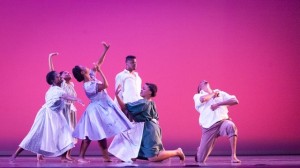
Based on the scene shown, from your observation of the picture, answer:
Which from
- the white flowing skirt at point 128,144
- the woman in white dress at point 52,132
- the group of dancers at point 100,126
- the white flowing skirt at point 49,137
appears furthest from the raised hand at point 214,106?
the white flowing skirt at point 49,137

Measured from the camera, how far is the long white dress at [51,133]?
604cm

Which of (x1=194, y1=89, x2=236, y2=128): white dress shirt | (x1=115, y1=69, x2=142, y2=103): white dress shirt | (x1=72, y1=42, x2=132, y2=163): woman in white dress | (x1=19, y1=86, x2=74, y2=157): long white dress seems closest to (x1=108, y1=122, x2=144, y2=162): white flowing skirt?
(x1=72, y1=42, x2=132, y2=163): woman in white dress

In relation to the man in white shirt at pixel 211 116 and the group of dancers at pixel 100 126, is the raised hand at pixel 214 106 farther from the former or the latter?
the group of dancers at pixel 100 126

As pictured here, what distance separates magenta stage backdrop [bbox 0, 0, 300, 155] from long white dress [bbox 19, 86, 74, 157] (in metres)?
1.66

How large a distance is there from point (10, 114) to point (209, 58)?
338 cm

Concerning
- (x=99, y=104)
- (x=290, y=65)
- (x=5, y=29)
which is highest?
(x=5, y=29)

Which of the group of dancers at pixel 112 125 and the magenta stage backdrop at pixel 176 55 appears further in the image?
the magenta stage backdrop at pixel 176 55

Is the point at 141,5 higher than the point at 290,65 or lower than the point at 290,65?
higher

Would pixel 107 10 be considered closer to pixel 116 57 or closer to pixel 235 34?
pixel 116 57

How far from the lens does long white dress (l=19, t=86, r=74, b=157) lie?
6.04 metres

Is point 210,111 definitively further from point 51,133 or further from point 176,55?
point 51,133

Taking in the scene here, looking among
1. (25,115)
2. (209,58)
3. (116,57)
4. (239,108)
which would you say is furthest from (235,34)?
(25,115)

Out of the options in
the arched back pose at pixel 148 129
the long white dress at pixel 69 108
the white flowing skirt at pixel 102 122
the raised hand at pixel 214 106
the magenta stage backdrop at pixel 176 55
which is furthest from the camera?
the magenta stage backdrop at pixel 176 55

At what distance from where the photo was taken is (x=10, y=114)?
7809 mm
